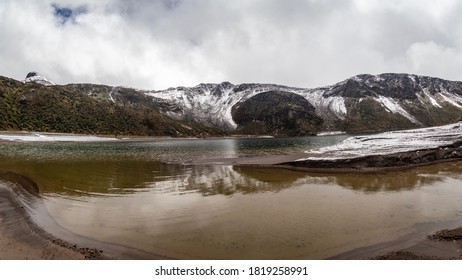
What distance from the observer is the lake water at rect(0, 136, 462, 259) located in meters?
14.3

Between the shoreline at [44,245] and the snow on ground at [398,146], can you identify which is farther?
the snow on ground at [398,146]

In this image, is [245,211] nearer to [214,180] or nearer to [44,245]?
[44,245]

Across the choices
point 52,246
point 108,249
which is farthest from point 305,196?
point 52,246

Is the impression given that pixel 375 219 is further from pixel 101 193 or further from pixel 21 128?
pixel 21 128

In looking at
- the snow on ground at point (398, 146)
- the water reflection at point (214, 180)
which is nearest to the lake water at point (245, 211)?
the water reflection at point (214, 180)

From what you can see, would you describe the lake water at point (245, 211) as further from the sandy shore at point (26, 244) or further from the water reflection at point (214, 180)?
the sandy shore at point (26, 244)

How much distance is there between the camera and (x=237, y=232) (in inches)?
620

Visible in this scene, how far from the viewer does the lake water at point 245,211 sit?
14258mm

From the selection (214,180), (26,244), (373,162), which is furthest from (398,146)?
(26,244)

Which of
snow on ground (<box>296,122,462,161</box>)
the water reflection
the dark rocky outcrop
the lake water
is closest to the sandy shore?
the lake water

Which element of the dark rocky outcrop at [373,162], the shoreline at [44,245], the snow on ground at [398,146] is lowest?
the shoreline at [44,245]

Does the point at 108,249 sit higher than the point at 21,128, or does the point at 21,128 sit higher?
the point at 21,128

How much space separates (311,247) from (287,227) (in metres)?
2.77

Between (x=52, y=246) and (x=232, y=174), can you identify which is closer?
(x=52, y=246)
